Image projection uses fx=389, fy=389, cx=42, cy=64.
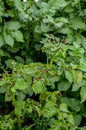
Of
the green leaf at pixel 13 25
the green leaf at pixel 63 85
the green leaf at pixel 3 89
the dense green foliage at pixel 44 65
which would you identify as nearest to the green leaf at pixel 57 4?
the dense green foliage at pixel 44 65

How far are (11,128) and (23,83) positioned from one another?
0.31m

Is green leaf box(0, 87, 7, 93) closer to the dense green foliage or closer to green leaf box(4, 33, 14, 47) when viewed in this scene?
the dense green foliage

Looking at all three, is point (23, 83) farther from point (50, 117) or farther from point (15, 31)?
point (15, 31)

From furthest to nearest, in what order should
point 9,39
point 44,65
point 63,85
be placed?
A: point 9,39 < point 63,85 < point 44,65

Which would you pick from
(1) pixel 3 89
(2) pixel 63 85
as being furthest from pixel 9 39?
(2) pixel 63 85

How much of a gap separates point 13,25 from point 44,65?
45cm

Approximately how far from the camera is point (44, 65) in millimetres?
2246

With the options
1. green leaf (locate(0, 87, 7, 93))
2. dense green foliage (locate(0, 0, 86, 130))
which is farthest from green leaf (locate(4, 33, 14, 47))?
green leaf (locate(0, 87, 7, 93))

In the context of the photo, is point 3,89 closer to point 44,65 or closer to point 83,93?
point 44,65

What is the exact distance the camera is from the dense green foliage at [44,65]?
221cm

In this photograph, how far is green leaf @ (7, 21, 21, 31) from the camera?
254 centimetres

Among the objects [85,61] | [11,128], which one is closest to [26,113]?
[11,128]

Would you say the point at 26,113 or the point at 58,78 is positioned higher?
the point at 58,78

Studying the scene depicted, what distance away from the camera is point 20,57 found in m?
2.71
